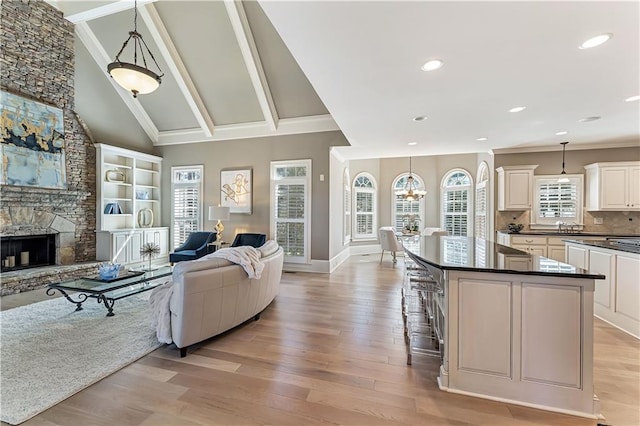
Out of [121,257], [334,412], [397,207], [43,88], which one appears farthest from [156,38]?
[397,207]

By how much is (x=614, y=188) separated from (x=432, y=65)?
5376 millimetres

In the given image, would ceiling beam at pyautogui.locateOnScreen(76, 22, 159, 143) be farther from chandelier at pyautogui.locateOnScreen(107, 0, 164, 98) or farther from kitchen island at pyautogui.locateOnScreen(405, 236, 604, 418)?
kitchen island at pyautogui.locateOnScreen(405, 236, 604, 418)

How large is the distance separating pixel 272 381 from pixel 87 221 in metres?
6.13

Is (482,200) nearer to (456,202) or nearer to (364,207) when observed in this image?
(456,202)

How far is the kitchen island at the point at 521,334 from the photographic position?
6.14 feet

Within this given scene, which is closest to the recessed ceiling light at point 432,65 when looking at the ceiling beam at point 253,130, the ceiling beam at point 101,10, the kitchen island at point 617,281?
the kitchen island at point 617,281

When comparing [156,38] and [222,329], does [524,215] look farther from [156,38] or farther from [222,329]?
[156,38]

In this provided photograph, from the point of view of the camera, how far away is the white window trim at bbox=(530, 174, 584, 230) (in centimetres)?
573

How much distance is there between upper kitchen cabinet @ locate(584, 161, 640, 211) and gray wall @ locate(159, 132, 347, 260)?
5.09 metres

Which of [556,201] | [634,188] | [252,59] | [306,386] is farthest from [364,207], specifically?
[306,386]

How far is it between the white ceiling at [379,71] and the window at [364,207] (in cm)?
219

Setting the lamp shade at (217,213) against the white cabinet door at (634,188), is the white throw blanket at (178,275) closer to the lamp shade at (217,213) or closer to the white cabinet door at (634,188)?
the lamp shade at (217,213)

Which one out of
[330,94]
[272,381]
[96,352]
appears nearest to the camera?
[272,381]

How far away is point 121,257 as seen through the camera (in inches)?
241
